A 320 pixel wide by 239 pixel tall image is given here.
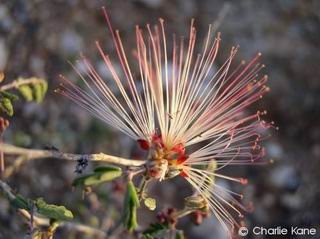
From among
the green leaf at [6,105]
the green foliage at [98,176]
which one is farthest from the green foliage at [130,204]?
the green leaf at [6,105]

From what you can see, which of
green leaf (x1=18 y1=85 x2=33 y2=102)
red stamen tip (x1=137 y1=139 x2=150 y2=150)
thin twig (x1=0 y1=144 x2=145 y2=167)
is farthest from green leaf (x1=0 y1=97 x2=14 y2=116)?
red stamen tip (x1=137 y1=139 x2=150 y2=150)

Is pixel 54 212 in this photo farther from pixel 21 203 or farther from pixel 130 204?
pixel 130 204

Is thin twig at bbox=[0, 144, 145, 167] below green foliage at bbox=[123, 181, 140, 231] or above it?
above

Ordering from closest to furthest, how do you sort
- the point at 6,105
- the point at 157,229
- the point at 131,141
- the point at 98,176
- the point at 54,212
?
the point at 98,176, the point at 54,212, the point at 6,105, the point at 157,229, the point at 131,141

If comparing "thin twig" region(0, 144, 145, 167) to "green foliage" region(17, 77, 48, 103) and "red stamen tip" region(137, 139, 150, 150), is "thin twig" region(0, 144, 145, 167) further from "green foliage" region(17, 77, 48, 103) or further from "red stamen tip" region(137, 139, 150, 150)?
"green foliage" region(17, 77, 48, 103)

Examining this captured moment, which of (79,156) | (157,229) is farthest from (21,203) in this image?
(157,229)

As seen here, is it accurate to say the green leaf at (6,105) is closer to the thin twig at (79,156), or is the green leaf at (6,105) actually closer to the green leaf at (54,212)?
the thin twig at (79,156)

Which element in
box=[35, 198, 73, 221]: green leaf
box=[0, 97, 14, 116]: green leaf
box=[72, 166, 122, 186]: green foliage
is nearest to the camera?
box=[72, 166, 122, 186]: green foliage
